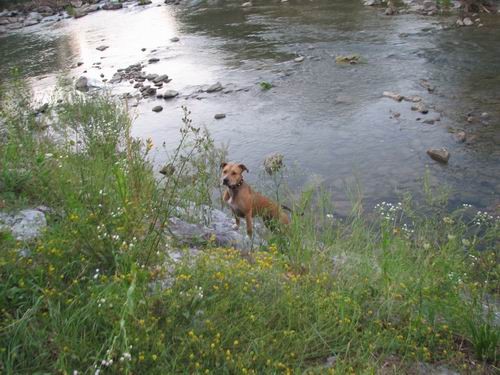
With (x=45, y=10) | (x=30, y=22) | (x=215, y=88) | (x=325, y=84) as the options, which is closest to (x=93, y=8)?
(x=45, y=10)

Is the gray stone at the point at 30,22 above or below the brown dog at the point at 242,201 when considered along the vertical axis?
below

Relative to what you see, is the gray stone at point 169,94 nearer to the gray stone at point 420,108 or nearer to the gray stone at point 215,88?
the gray stone at point 215,88

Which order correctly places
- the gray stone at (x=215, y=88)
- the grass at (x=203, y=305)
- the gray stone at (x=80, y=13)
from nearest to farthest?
the grass at (x=203, y=305), the gray stone at (x=215, y=88), the gray stone at (x=80, y=13)

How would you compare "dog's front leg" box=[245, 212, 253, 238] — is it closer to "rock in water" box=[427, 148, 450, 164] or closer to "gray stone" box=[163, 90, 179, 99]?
"rock in water" box=[427, 148, 450, 164]

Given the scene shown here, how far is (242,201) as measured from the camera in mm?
6305

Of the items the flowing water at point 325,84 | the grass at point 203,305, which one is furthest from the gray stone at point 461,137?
the grass at point 203,305

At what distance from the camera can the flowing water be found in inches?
340

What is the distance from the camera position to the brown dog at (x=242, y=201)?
6.26 meters

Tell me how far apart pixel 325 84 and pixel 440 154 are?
4.81 meters

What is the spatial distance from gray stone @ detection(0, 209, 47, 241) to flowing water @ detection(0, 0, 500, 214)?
4.87 meters

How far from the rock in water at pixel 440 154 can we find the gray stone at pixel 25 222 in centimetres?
676

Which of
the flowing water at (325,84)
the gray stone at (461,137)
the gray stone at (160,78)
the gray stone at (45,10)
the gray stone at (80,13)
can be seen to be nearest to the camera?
the flowing water at (325,84)

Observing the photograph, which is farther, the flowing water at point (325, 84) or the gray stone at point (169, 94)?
the gray stone at point (169, 94)

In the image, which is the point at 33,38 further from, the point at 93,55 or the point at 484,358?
the point at 484,358
